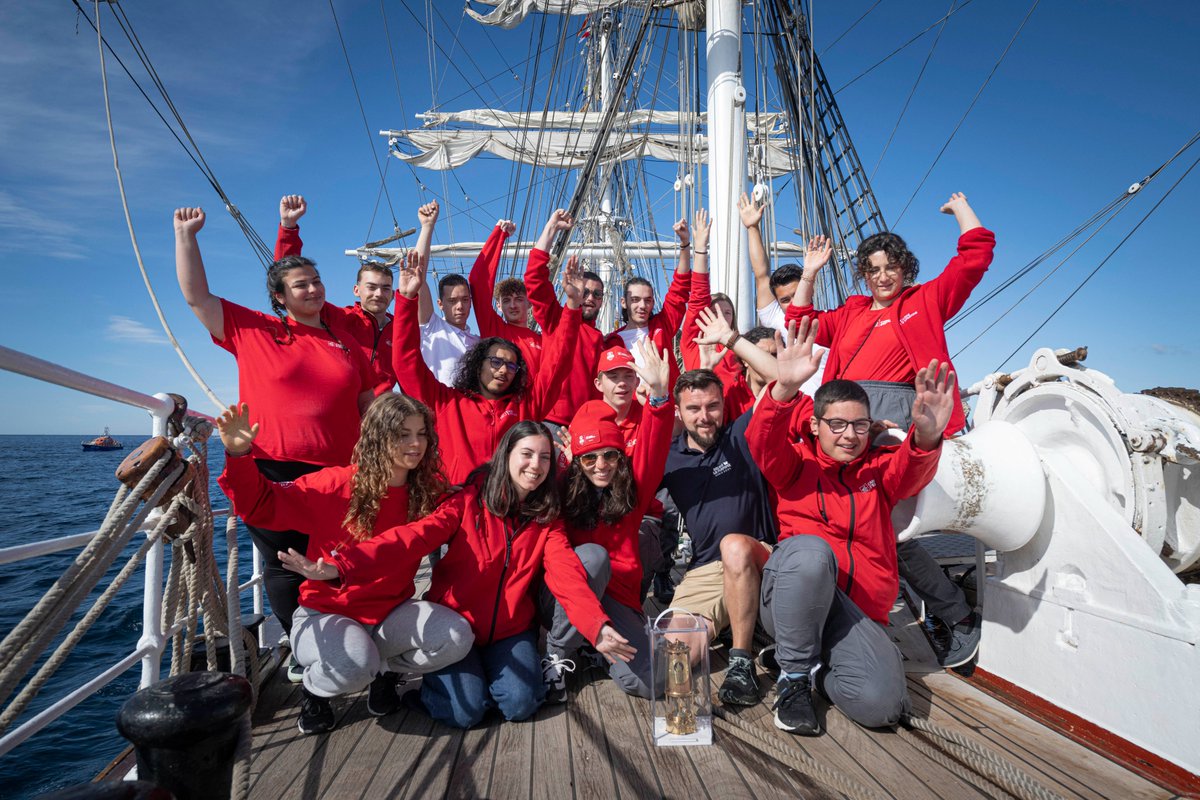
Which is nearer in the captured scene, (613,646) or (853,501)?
(613,646)

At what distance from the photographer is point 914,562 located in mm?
3275

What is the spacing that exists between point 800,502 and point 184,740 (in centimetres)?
238

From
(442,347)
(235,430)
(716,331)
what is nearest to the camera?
(235,430)

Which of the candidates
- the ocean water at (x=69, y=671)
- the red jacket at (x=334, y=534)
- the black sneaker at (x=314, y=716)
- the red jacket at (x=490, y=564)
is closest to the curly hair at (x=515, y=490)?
the red jacket at (x=490, y=564)

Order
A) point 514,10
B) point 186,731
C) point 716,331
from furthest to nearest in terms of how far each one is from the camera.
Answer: point 514,10 → point 716,331 → point 186,731

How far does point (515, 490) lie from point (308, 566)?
0.88 m

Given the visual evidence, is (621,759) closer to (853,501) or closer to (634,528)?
(634,528)

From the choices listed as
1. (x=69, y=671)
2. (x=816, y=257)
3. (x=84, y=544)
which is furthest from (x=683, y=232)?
(x=69, y=671)

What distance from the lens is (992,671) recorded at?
9.41 ft

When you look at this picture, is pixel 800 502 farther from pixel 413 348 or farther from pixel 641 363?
pixel 413 348

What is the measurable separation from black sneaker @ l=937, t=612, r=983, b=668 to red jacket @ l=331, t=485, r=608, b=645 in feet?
5.76

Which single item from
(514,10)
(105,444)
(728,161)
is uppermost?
(514,10)

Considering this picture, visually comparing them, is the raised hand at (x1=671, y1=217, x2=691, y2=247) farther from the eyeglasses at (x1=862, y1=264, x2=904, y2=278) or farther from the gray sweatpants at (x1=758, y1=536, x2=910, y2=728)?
the gray sweatpants at (x1=758, y1=536, x2=910, y2=728)

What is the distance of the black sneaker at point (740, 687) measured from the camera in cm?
268
